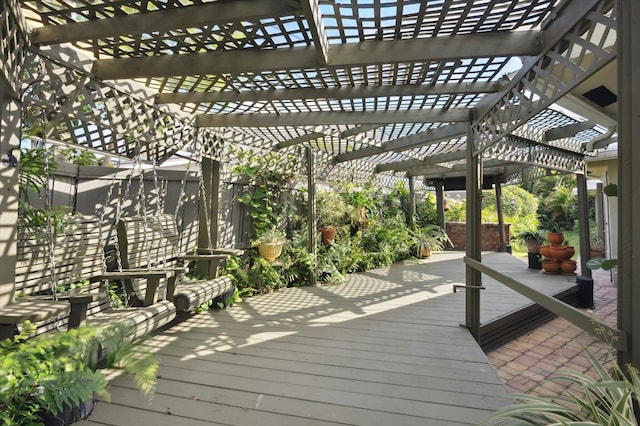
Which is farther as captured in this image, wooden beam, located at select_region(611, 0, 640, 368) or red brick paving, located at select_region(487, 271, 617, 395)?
red brick paving, located at select_region(487, 271, 617, 395)

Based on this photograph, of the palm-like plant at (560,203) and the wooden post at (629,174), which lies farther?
the palm-like plant at (560,203)

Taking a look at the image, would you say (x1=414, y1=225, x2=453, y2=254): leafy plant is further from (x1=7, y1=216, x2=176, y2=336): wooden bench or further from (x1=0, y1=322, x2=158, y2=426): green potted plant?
(x1=0, y1=322, x2=158, y2=426): green potted plant

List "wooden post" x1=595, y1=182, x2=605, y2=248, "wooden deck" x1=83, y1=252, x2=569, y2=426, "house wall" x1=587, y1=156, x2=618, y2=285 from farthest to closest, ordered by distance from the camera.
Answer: "wooden post" x1=595, y1=182, x2=605, y2=248, "house wall" x1=587, y1=156, x2=618, y2=285, "wooden deck" x1=83, y1=252, x2=569, y2=426

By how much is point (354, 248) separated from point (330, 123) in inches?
152

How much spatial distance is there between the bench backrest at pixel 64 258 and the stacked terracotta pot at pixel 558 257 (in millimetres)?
7925

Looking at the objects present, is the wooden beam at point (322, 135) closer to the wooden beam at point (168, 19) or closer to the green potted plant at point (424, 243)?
the wooden beam at point (168, 19)

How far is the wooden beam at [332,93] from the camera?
2.76 m

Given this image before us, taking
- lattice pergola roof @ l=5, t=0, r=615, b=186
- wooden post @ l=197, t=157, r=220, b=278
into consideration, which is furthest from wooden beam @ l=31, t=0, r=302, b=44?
wooden post @ l=197, t=157, r=220, b=278

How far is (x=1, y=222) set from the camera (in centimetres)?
177

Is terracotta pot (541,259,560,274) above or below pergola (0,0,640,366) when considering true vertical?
below

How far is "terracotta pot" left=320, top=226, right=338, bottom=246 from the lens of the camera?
6367mm

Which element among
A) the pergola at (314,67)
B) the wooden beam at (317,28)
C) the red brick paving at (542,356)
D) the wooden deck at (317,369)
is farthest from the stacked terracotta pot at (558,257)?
the wooden beam at (317,28)

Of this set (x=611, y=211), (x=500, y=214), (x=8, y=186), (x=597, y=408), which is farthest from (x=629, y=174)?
(x=500, y=214)

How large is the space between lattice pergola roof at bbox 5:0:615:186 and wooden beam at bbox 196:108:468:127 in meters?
0.01
